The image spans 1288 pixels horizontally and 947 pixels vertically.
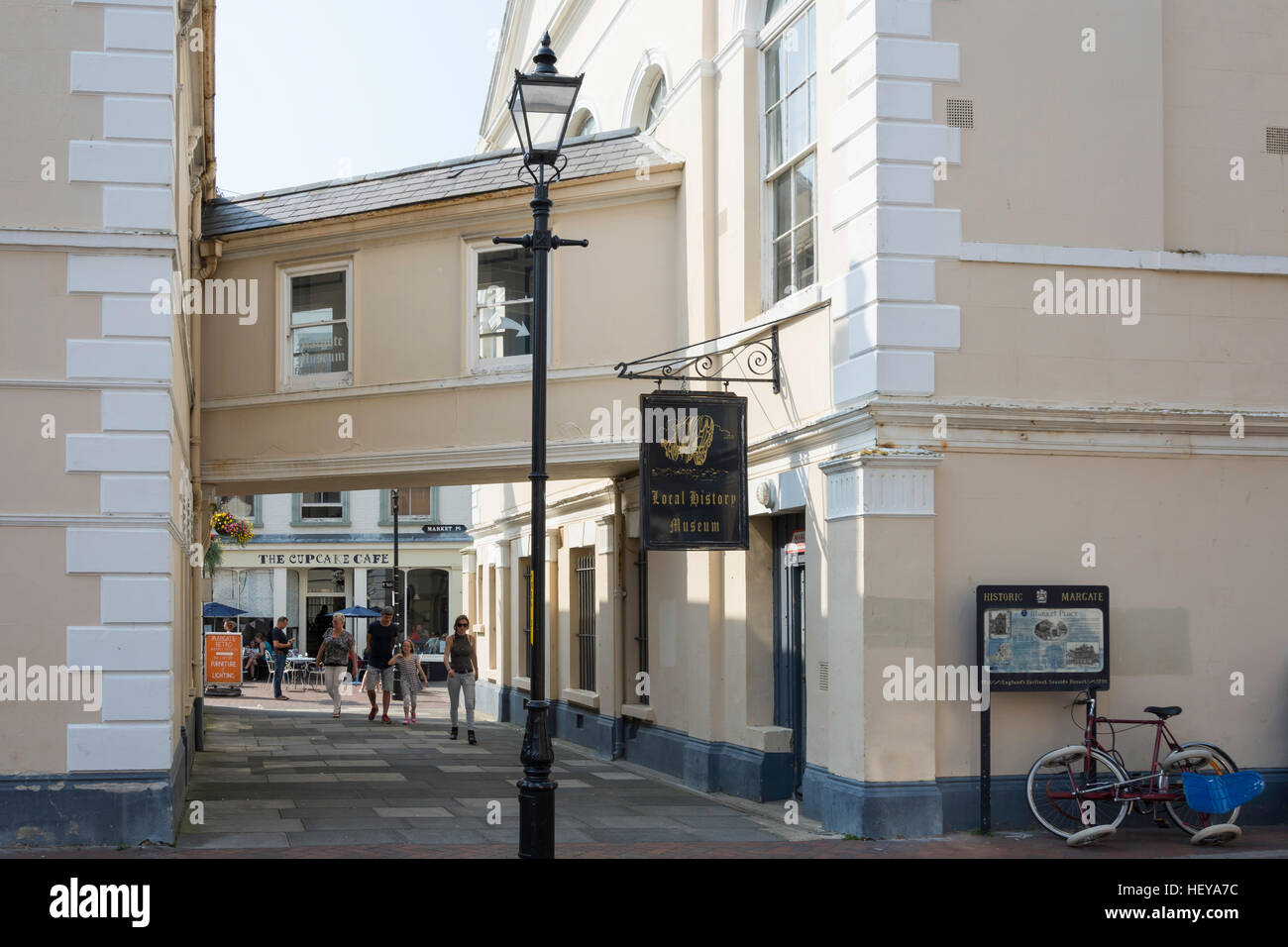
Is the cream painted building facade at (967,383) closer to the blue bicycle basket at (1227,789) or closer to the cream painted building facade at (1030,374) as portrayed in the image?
the cream painted building facade at (1030,374)

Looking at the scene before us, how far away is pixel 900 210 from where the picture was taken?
1177cm

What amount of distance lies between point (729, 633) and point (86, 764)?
655 centimetres

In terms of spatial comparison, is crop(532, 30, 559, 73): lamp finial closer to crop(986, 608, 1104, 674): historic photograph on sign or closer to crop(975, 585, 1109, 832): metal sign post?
crop(975, 585, 1109, 832): metal sign post

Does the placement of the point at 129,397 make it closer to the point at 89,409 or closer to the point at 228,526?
the point at 89,409

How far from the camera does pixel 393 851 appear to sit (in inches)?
431

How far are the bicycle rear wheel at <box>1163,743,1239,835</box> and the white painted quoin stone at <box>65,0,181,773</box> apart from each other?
7.92 meters

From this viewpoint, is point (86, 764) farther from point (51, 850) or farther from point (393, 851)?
point (393, 851)

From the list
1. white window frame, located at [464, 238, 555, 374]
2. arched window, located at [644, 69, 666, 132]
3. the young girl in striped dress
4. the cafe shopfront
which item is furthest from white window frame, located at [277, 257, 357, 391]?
the cafe shopfront

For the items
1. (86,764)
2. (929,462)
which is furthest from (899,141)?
(86,764)

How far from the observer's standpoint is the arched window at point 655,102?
1827 centimetres

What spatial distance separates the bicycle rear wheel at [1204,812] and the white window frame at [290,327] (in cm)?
959

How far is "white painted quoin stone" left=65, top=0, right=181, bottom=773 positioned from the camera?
11.0m

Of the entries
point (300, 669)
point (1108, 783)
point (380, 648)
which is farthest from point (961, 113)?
point (300, 669)

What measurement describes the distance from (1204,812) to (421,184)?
10566 mm
